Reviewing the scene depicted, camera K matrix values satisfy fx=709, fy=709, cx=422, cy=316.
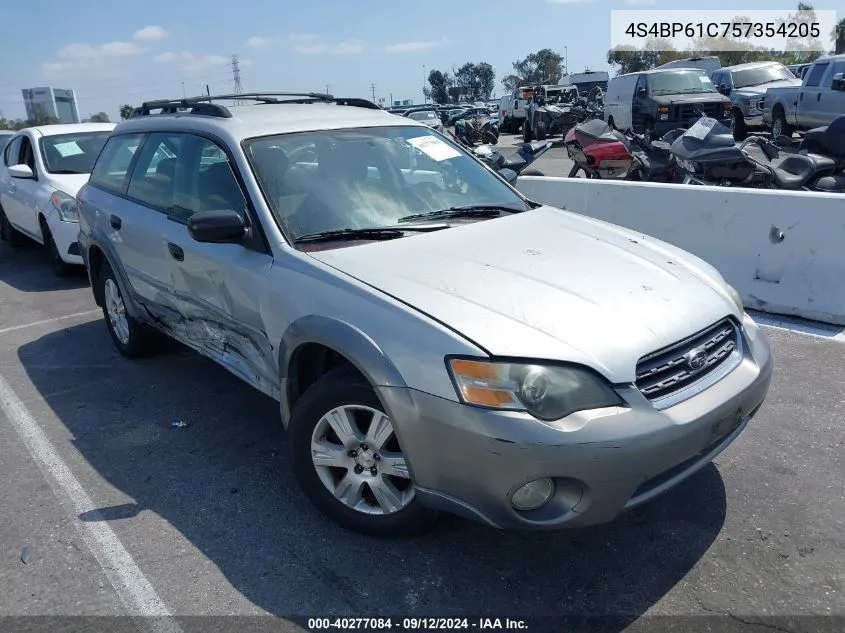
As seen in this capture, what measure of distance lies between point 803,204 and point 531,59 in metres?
113

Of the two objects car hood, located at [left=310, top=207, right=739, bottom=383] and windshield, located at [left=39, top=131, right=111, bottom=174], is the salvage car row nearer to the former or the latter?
car hood, located at [left=310, top=207, right=739, bottom=383]

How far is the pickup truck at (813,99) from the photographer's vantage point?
15.5 metres

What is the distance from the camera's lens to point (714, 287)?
3127 millimetres

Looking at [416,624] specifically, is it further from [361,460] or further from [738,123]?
[738,123]

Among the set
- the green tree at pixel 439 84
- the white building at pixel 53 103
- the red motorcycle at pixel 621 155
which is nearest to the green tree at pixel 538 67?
the green tree at pixel 439 84

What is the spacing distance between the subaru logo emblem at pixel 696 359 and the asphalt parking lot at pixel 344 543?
75cm

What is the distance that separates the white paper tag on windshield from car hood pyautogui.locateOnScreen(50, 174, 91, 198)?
5.10 meters

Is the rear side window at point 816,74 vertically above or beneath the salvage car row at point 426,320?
above

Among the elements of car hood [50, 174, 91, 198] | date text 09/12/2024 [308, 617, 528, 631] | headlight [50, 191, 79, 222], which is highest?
car hood [50, 174, 91, 198]

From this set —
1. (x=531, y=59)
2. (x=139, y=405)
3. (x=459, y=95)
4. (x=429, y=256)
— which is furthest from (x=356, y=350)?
(x=531, y=59)

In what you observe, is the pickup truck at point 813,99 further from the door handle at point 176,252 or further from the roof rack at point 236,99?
the door handle at point 176,252

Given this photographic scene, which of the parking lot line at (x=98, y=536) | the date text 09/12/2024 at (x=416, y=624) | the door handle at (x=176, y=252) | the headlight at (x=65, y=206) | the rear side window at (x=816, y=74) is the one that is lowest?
the date text 09/12/2024 at (x=416, y=624)

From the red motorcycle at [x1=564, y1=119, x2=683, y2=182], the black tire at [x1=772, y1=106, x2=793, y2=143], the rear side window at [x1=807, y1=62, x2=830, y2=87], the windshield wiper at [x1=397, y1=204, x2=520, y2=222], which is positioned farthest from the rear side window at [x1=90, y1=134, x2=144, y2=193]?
the black tire at [x1=772, y1=106, x2=793, y2=143]

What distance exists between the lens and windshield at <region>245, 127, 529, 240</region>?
135 inches
